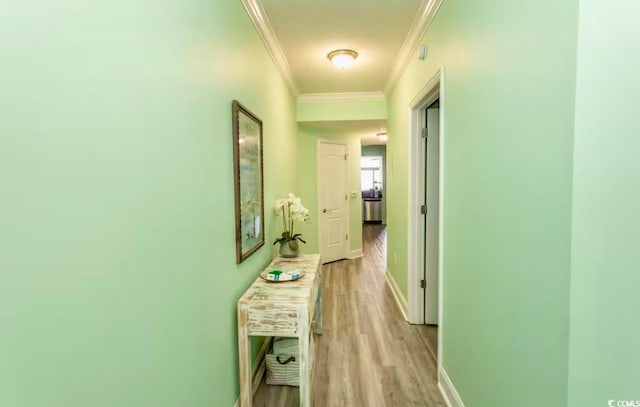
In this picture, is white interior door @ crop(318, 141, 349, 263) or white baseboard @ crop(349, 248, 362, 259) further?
white baseboard @ crop(349, 248, 362, 259)

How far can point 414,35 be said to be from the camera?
2.64 metres

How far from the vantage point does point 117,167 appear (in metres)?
0.91

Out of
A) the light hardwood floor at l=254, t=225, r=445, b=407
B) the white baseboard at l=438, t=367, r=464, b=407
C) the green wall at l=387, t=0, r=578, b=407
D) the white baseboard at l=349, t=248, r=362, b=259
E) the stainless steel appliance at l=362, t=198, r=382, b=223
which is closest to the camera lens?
the green wall at l=387, t=0, r=578, b=407

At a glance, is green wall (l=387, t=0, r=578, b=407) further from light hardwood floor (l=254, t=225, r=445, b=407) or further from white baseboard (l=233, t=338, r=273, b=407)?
white baseboard (l=233, t=338, r=273, b=407)

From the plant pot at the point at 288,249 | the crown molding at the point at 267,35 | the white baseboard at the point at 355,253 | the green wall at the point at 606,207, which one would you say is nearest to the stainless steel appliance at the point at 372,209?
the white baseboard at the point at 355,253

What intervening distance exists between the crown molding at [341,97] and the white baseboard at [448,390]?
353cm

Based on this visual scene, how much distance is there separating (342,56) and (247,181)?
1.69 m

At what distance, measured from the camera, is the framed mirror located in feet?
6.25

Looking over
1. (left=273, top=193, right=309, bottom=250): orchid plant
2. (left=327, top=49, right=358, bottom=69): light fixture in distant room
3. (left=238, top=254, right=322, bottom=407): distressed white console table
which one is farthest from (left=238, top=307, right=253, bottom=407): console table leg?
(left=327, top=49, right=358, bottom=69): light fixture in distant room

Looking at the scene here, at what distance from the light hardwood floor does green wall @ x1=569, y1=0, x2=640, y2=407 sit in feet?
4.53

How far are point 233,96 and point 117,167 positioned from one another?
113 centimetres

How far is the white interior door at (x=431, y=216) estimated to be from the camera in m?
3.00

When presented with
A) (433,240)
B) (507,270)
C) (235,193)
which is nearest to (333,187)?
(433,240)

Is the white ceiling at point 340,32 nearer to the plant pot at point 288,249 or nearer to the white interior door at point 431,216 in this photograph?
the white interior door at point 431,216
